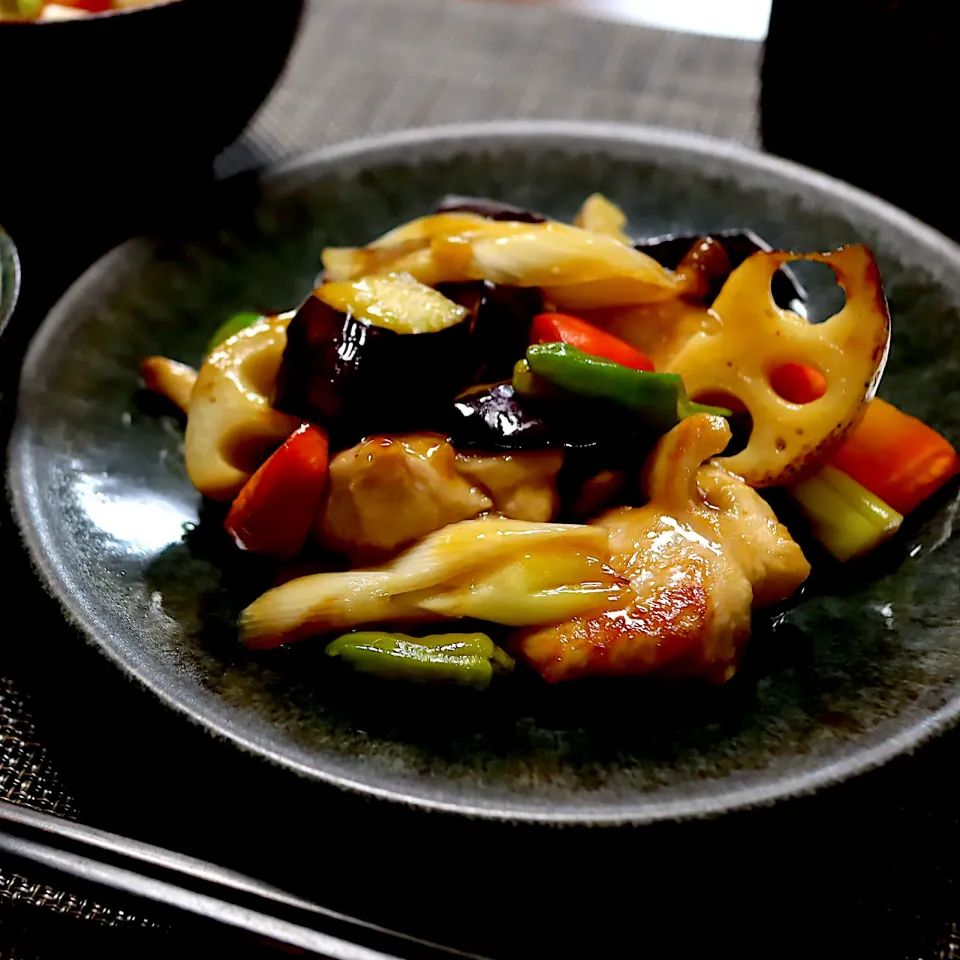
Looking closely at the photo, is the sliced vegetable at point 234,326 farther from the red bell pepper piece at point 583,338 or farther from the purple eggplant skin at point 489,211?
the red bell pepper piece at point 583,338

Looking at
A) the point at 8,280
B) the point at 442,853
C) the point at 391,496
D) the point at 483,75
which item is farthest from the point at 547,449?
the point at 483,75

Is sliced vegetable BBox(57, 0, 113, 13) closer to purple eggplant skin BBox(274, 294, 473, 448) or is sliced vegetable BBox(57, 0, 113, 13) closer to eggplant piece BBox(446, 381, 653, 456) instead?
purple eggplant skin BBox(274, 294, 473, 448)

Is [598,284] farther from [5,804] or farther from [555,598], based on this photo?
[5,804]

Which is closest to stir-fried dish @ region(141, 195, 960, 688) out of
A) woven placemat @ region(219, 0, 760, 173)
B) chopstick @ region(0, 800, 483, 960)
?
chopstick @ region(0, 800, 483, 960)

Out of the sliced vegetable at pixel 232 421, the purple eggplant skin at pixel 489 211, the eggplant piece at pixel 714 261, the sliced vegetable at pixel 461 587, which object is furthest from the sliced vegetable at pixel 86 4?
the sliced vegetable at pixel 461 587

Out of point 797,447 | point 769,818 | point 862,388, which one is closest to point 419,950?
point 769,818

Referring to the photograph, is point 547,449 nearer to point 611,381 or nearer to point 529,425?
point 529,425
